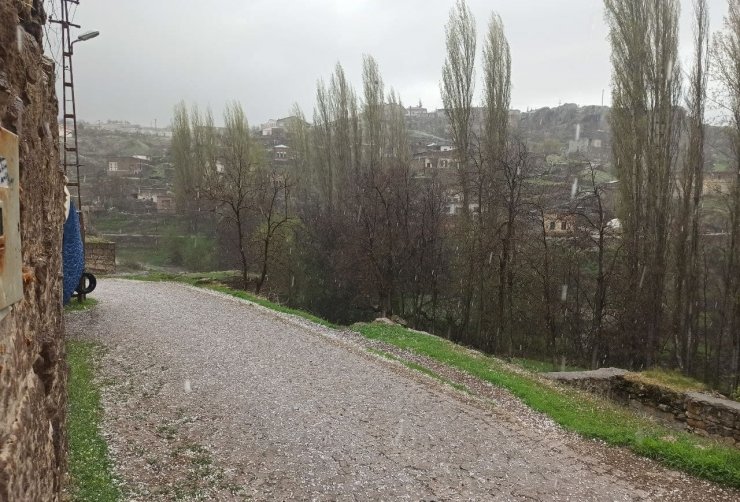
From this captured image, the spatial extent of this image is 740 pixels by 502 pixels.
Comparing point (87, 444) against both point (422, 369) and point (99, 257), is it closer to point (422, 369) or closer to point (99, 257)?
point (422, 369)

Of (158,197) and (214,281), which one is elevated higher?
(158,197)

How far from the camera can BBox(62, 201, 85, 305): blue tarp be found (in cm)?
1259

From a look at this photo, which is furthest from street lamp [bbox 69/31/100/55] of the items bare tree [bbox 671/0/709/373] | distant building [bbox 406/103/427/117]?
distant building [bbox 406/103/427/117]

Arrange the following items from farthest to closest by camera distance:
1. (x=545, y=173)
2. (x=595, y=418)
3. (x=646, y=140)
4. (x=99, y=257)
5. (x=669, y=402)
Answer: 1. (x=99, y=257)
2. (x=646, y=140)
3. (x=545, y=173)
4. (x=669, y=402)
5. (x=595, y=418)

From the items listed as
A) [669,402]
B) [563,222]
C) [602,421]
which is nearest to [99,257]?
[563,222]

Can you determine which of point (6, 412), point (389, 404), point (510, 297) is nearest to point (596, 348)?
point (510, 297)

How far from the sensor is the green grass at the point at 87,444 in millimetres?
5613

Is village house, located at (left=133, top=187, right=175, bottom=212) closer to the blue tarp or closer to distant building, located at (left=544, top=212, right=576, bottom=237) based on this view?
distant building, located at (left=544, top=212, right=576, bottom=237)

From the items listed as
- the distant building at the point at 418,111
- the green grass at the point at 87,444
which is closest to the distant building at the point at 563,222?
the green grass at the point at 87,444

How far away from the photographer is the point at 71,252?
13094mm

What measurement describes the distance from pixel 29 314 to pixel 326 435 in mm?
5469

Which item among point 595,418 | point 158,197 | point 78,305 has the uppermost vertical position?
point 158,197

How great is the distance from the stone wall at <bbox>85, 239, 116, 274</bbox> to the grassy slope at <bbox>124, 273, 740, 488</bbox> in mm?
14703

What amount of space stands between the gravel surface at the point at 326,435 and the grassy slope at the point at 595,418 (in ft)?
0.92
